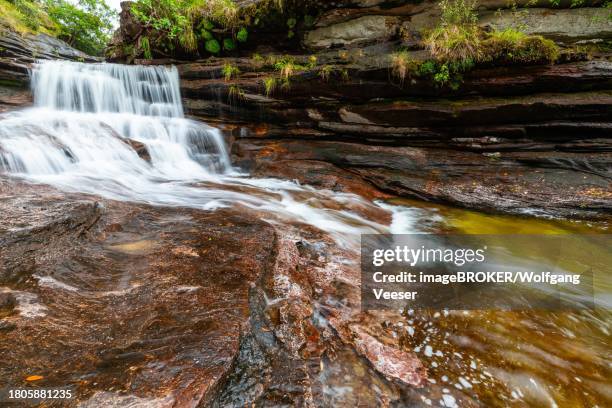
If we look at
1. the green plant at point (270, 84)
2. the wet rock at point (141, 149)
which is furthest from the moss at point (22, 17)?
the green plant at point (270, 84)

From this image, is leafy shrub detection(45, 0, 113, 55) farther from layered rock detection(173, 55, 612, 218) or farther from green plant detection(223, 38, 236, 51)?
layered rock detection(173, 55, 612, 218)

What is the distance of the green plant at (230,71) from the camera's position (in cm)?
827

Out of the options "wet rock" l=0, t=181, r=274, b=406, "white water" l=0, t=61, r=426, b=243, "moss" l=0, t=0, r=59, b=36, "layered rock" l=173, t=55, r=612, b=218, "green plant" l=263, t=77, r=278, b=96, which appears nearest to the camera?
"wet rock" l=0, t=181, r=274, b=406

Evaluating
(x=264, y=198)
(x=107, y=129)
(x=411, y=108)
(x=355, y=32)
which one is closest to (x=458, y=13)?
(x=355, y=32)

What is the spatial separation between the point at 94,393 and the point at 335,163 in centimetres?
641

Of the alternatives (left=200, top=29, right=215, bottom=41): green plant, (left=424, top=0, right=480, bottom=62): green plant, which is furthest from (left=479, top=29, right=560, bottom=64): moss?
(left=200, top=29, right=215, bottom=41): green plant

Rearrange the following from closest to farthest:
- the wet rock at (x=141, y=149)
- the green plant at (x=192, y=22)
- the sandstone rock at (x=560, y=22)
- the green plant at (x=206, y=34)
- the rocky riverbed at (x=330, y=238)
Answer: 1. the rocky riverbed at (x=330, y=238)
2. the sandstone rock at (x=560, y=22)
3. the wet rock at (x=141, y=149)
4. the green plant at (x=192, y=22)
5. the green plant at (x=206, y=34)

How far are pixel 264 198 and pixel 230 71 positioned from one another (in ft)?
15.1

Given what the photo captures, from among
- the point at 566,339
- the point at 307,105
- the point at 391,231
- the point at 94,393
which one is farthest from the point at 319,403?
the point at 307,105

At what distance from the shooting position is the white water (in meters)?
5.05

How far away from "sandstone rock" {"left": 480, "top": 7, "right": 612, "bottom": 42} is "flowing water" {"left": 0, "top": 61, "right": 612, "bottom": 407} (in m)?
4.44

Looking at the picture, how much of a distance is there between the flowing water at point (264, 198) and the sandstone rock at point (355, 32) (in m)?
3.91

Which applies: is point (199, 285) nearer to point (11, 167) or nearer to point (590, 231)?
point (11, 167)

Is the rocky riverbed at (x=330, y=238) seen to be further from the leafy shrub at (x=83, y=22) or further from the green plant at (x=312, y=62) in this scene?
the leafy shrub at (x=83, y=22)
